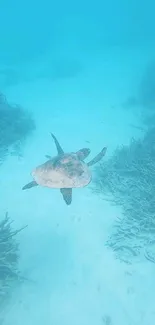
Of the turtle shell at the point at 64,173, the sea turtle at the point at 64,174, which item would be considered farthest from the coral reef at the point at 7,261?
the turtle shell at the point at 64,173

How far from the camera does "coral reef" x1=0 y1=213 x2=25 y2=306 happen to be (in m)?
6.10

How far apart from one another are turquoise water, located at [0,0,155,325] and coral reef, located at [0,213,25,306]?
0.19 feet

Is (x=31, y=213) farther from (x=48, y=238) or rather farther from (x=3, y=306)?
(x=3, y=306)

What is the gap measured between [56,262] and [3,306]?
1.39m

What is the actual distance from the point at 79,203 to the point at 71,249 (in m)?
1.50

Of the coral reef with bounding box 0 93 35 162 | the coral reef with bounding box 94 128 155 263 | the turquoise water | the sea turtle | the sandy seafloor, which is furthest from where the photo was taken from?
the coral reef with bounding box 0 93 35 162

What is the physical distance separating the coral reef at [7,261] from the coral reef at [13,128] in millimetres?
4003

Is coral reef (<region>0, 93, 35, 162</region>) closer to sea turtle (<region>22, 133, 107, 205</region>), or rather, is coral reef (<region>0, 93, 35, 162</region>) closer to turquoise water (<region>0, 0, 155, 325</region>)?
turquoise water (<region>0, 0, 155, 325</region>)

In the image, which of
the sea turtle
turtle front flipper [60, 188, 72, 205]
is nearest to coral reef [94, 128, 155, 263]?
the sea turtle

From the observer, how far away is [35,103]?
50.1 ft

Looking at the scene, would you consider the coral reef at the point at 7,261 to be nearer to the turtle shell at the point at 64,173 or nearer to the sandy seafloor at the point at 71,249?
the sandy seafloor at the point at 71,249

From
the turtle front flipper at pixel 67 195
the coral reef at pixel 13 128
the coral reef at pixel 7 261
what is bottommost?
the coral reef at pixel 7 261

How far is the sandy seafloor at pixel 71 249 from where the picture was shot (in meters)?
5.84

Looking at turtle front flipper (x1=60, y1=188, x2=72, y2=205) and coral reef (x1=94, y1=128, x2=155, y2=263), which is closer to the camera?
turtle front flipper (x1=60, y1=188, x2=72, y2=205)
